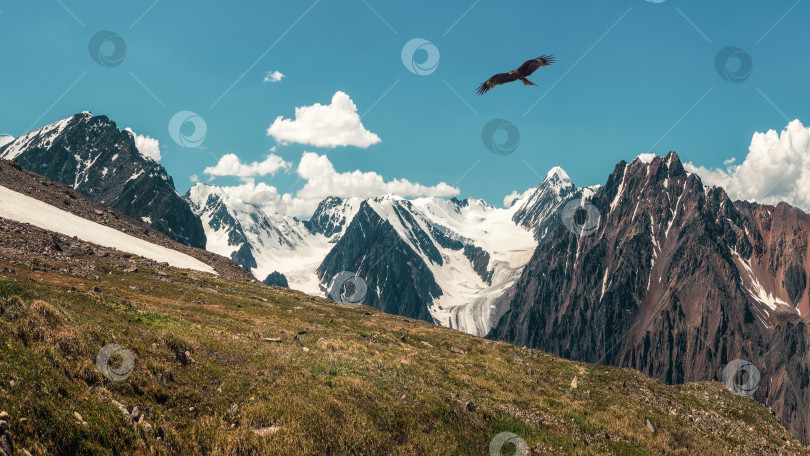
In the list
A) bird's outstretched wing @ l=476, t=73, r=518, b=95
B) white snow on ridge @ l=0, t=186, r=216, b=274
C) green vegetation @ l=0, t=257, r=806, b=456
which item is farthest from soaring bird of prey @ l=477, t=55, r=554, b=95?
white snow on ridge @ l=0, t=186, r=216, b=274

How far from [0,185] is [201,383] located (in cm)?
10012

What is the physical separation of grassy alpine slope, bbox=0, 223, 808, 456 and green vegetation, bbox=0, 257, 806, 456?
59mm

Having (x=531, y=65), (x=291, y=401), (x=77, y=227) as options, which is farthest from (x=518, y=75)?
(x=77, y=227)

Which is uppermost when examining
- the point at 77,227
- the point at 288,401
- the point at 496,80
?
the point at 496,80

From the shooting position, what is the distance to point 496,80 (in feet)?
70.6

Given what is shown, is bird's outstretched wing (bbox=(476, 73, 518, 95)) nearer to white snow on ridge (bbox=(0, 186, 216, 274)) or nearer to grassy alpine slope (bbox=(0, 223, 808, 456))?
grassy alpine slope (bbox=(0, 223, 808, 456))

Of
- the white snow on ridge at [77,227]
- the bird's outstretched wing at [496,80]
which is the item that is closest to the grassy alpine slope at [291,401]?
the bird's outstretched wing at [496,80]

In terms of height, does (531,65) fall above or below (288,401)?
above

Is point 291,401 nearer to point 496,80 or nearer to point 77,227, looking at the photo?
point 496,80

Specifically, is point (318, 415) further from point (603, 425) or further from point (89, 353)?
point (603, 425)

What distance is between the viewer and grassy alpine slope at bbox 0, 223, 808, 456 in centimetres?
1157

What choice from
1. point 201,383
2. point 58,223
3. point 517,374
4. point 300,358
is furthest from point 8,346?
point 58,223

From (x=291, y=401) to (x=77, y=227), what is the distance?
90.0m

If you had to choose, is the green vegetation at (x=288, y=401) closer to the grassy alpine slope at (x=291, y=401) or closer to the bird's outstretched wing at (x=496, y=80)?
the grassy alpine slope at (x=291, y=401)
